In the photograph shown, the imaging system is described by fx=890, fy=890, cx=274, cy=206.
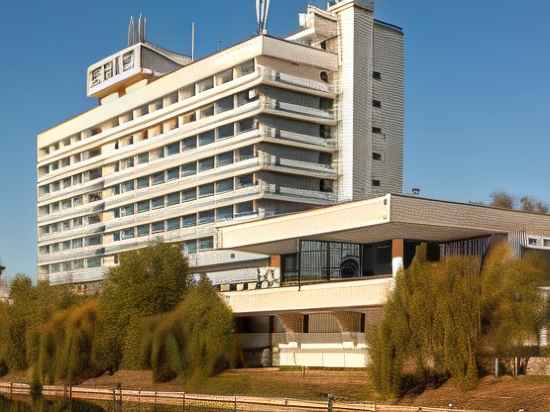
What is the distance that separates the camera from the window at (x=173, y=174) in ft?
288

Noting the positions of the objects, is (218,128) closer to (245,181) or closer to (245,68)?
(245,181)

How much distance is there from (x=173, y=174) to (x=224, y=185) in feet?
30.6

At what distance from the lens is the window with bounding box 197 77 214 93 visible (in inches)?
3275

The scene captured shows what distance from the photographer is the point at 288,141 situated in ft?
254

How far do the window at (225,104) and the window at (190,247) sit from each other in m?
12.7

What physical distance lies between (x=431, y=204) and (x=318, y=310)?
1107 cm

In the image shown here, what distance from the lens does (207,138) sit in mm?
83375

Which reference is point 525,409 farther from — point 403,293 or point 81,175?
point 81,175

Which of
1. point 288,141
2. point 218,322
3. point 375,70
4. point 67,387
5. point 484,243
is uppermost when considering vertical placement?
point 375,70

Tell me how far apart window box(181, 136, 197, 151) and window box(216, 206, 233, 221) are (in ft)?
25.1

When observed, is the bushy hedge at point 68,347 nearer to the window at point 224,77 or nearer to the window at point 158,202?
the window at point 158,202

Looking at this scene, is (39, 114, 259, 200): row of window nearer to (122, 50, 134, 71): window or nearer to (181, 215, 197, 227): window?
(181, 215, 197, 227): window

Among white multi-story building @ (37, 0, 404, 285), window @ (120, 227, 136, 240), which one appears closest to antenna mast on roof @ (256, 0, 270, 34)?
white multi-story building @ (37, 0, 404, 285)

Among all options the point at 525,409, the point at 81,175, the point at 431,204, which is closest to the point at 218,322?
the point at 431,204
